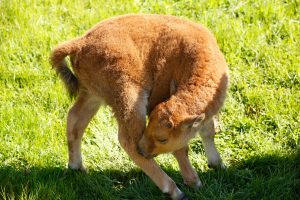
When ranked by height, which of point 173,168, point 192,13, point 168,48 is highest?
point 168,48

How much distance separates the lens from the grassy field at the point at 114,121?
570 cm

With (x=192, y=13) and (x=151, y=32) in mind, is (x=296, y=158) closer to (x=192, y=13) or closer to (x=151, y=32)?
(x=151, y=32)

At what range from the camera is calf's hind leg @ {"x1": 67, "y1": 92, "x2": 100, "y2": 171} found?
5.92 metres

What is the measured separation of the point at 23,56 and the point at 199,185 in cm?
298

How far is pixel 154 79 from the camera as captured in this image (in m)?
5.43

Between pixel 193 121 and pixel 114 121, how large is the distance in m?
1.67

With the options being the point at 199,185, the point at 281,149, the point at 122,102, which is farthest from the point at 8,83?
the point at 281,149

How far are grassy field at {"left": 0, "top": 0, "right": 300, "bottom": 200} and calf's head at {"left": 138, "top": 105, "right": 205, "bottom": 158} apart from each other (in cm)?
55

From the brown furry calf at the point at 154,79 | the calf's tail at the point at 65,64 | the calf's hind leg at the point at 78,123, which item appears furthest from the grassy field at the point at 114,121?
the calf's tail at the point at 65,64

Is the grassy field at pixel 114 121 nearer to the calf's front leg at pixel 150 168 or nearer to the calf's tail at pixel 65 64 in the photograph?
the calf's front leg at pixel 150 168

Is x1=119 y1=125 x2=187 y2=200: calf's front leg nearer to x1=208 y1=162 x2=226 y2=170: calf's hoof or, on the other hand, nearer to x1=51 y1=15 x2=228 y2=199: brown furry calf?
x1=51 y1=15 x2=228 y2=199: brown furry calf

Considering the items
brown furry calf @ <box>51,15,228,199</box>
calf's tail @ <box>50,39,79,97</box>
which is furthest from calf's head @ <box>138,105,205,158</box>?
calf's tail @ <box>50,39,79,97</box>

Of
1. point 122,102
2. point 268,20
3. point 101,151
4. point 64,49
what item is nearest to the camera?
point 122,102

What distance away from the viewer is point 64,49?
5.64 meters
